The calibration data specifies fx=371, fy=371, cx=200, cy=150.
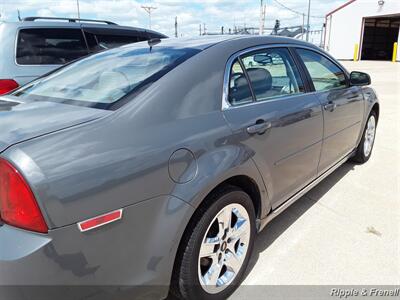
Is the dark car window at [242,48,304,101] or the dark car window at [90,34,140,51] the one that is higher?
the dark car window at [90,34,140,51]

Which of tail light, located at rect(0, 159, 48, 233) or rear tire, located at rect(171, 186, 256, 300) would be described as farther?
rear tire, located at rect(171, 186, 256, 300)

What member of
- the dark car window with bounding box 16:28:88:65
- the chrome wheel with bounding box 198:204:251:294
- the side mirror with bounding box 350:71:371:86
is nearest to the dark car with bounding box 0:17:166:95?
the dark car window with bounding box 16:28:88:65

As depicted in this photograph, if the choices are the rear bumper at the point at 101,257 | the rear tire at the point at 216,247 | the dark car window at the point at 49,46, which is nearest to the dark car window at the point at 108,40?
the dark car window at the point at 49,46

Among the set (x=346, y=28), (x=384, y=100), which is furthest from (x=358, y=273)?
(x=346, y=28)

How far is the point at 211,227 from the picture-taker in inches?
87.3

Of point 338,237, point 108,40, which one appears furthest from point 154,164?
point 108,40

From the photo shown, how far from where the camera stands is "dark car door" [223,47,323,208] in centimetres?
240

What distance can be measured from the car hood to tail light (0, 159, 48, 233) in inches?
4.8

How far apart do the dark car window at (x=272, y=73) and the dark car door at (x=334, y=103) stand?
0.75ft

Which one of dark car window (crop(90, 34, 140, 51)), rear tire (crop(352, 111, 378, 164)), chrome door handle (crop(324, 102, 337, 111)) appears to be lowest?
rear tire (crop(352, 111, 378, 164))

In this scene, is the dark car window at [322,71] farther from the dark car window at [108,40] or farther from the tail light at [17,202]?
the dark car window at [108,40]

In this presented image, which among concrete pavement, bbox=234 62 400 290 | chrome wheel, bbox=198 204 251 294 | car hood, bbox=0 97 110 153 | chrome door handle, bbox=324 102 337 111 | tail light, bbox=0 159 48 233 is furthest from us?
chrome door handle, bbox=324 102 337 111

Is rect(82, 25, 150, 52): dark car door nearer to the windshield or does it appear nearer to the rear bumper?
the windshield

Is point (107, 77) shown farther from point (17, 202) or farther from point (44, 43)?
point (44, 43)
